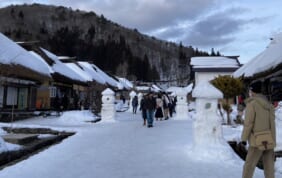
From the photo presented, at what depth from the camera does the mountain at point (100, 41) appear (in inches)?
3531

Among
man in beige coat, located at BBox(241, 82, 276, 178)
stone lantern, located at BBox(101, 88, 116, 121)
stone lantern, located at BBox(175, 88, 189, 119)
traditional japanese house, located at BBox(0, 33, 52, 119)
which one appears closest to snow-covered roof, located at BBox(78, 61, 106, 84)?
traditional japanese house, located at BBox(0, 33, 52, 119)

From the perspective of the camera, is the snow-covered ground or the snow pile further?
the snow pile

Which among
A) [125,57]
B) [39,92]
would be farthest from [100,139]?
[125,57]

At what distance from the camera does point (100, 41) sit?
10394 centimetres

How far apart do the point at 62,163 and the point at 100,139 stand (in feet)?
12.7

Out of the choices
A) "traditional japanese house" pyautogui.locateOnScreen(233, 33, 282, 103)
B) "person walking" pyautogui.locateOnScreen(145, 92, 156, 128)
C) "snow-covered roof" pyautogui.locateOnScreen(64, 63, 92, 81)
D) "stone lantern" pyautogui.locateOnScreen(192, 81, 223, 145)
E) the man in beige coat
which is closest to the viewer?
the man in beige coat

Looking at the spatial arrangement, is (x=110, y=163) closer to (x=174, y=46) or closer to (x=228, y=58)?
(x=228, y=58)

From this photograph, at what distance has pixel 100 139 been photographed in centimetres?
1138

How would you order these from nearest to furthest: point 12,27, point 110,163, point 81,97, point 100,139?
point 110,163 → point 100,139 → point 81,97 → point 12,27

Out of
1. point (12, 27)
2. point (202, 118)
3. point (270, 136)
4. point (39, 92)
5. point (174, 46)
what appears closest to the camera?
point (270, 136)

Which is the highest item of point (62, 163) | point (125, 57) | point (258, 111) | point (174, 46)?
point (174, 46)

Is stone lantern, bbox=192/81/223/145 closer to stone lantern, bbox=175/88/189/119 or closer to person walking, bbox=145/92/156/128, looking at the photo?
person walking, bbox=145/92/156/128

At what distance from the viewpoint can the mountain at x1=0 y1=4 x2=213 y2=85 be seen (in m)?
89.7

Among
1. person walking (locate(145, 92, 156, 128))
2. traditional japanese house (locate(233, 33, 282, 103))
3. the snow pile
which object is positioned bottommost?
the snow pile
